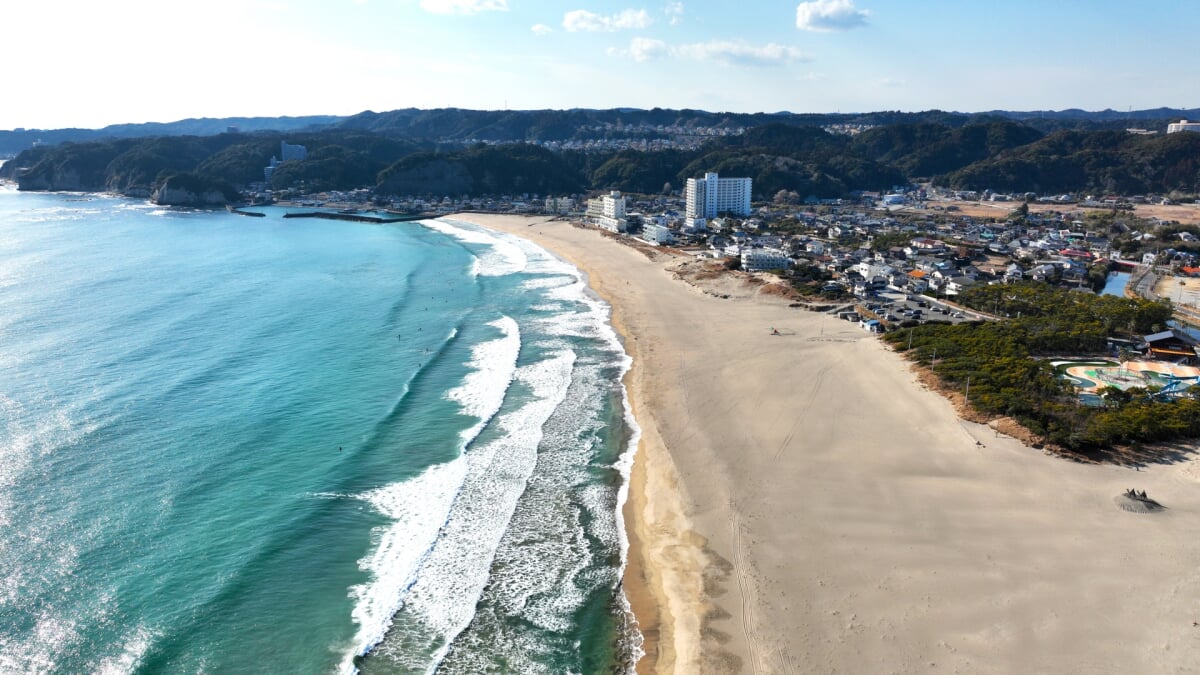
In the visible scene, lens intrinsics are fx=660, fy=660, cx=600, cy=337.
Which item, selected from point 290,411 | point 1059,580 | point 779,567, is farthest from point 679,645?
point 290,411

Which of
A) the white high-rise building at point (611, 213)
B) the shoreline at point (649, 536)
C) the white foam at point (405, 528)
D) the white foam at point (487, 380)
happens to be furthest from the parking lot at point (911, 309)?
the white high-rise building at point (611, 213)

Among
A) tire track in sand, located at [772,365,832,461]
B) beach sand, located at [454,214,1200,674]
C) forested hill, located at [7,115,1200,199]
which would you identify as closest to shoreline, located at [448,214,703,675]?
beach sand, located at [454,214,1200,674]

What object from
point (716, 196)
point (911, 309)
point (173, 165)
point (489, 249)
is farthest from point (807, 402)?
point (173, 165)

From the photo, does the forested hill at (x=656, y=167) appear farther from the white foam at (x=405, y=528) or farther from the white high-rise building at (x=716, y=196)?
the white foam at (x=405, y=528)

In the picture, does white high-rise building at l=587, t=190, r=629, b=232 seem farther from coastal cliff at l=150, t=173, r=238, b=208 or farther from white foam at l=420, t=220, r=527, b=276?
coastal cliff at l=150, t=173, r=238, b=208

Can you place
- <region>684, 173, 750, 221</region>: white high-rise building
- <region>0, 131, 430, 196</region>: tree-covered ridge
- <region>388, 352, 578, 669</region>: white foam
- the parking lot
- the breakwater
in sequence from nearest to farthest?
<region>388, 352, 578, 669</region>: white foam < the parking lot < <region>684, 173, 750, 221</region>: white high-rise building < the breakwater < <region>0, 131, 430, 196</region>: tree-covered ridge

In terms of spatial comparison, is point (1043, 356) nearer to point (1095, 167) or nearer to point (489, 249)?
point (489, 249)

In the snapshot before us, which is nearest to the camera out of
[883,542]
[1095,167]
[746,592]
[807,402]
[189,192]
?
[746,592]
